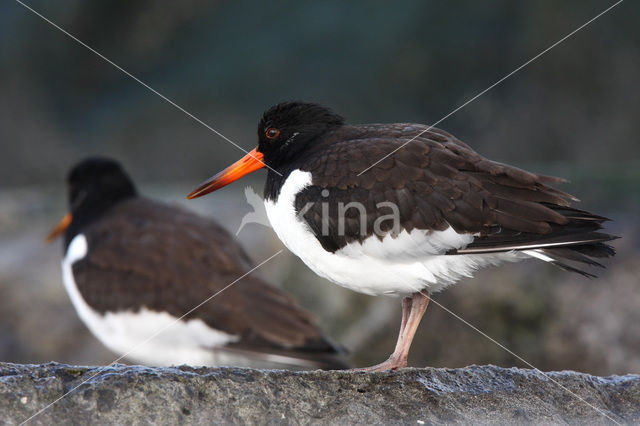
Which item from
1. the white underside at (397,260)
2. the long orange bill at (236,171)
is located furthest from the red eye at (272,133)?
the white underside at (397,260)

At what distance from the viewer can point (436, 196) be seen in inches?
114

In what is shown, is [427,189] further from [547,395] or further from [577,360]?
[577,360]

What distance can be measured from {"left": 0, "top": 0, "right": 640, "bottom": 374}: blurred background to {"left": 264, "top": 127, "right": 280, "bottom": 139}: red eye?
2.96m

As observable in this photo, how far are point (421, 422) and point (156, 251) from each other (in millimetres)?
3004

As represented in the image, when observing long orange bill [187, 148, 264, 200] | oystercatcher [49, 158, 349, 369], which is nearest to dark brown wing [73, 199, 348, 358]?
oystercatcher [49, 158, 349, 369]

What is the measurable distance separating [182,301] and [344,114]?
200 inches

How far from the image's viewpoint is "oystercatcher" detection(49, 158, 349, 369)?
486cm

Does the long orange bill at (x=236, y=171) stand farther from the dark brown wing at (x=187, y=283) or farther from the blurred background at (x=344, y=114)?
the blurred background at (x=344, y=114)

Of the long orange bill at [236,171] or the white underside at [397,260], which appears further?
the long orange bill at [236,171]

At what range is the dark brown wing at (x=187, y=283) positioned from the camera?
488 centimetres

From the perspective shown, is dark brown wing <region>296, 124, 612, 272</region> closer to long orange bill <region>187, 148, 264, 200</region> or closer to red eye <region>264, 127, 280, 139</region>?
red eye <region>264, 127, 280, 139</region>

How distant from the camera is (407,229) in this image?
2914 mm

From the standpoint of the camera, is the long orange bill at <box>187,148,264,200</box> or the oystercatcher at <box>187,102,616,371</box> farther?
the long orange bill at <box>187,148,264,200</box>

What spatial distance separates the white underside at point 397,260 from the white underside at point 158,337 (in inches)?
81.5
